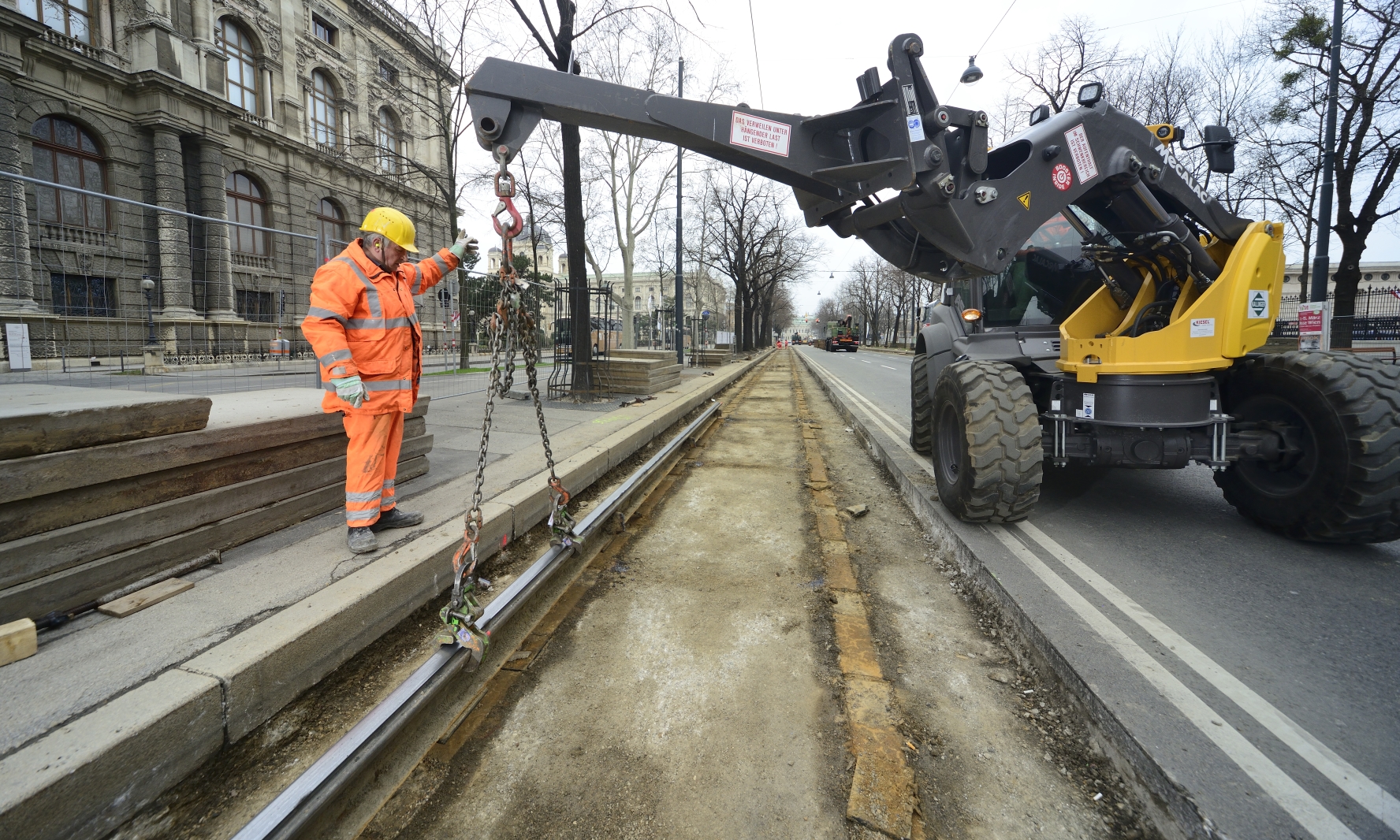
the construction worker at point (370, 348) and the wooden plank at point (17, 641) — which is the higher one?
the construction worker at point (370, 348)

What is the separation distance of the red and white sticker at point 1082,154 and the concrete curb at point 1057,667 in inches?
101

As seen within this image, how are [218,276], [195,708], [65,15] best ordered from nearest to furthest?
[195,708] → [218,276] → [65,15]

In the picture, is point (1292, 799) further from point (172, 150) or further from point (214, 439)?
point (172, 150)

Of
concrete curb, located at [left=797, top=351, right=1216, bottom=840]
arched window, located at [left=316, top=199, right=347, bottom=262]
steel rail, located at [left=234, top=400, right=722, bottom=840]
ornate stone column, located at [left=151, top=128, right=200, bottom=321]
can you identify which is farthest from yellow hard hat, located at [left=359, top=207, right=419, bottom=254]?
arched window, located at [left=316, top=199, right=347, bottom=262]

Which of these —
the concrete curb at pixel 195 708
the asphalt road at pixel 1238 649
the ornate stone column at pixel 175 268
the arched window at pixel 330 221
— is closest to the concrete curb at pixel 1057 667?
the asphalt road at pixel 1238 649

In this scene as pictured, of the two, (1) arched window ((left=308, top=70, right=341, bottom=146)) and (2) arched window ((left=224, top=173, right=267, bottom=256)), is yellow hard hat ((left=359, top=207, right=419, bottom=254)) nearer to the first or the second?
(2) arched window ((left=224, top=173, right=267, bottom=256))

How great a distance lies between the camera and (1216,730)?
6.55ft

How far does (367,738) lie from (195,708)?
557mm

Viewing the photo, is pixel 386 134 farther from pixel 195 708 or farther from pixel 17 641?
pixel 195 708

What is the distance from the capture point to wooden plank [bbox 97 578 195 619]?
2645 mm

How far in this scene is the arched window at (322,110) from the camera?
31.3 metres

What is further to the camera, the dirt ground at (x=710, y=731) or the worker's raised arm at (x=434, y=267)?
the worker's raised arm at (x=434, y=267)

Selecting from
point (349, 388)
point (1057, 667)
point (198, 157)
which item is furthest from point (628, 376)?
point (198, 157)

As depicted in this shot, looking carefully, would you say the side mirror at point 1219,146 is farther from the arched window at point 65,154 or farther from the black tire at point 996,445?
the arched window at point 65,154
